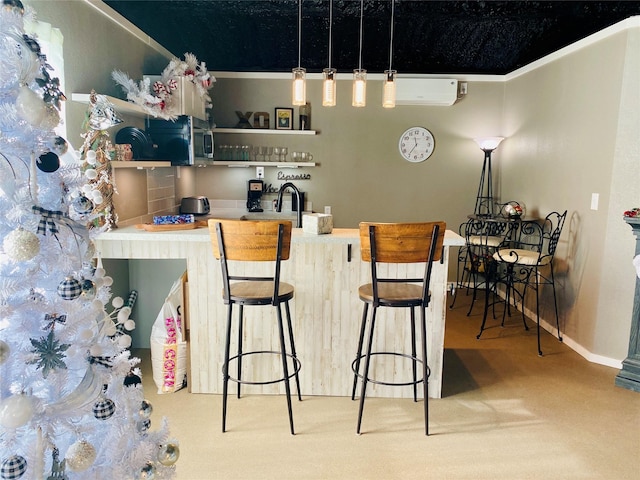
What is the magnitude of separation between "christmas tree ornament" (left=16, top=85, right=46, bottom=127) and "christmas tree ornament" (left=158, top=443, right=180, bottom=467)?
112cm

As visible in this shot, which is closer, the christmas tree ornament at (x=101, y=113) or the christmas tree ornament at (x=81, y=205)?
the christmas tree ornament at (x=81, y=205)

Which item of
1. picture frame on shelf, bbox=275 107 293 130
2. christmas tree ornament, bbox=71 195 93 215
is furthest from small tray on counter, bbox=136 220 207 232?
picture frame on shelf, bbox=275 107 293 130

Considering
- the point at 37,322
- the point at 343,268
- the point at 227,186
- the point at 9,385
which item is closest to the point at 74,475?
the point at 9,385

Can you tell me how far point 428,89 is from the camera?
5246 millimetres

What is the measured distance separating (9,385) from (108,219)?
172 centimetres

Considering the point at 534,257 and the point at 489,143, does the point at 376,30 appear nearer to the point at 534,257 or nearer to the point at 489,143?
the point at 489,143

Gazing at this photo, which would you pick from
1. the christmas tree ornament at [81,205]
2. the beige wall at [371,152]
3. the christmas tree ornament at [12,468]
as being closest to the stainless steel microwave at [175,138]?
the beige wall at [371,152]

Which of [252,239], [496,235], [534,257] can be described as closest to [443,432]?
[252,239]

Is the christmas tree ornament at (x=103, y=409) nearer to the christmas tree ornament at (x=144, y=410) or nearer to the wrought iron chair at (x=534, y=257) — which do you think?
the christmas tree ornament at (x=144, y=410)

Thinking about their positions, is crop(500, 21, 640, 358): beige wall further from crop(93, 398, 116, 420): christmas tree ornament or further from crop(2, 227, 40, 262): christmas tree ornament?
crop(2, 227, 40, 262): christmas tree ornament

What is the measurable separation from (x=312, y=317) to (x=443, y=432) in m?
0.97

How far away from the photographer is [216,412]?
282 centimetres

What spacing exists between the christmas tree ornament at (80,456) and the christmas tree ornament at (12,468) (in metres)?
0.15

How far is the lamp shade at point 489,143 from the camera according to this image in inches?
204
